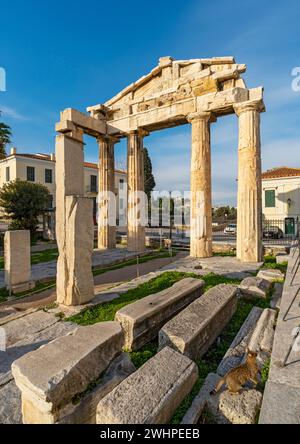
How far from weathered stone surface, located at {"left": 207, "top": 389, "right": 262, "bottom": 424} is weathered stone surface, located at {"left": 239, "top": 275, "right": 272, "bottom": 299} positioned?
136 inches

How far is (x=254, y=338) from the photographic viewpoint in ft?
12.0

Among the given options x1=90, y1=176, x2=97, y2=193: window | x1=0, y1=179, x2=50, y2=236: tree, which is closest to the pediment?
x1=0, y1=179, x2=50, y2=236: tree

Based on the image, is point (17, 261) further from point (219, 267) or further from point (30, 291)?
point (219, 267)

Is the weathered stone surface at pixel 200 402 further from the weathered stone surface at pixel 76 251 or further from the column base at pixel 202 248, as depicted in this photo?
the column base at pixel 202 248

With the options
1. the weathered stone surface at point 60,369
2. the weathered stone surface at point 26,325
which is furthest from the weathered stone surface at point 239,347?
the weathered stone surface at point 26,325

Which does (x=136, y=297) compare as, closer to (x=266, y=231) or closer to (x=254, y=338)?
(x=254, y=338)

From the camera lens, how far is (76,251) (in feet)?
17.8

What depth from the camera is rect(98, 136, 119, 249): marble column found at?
48.5ft

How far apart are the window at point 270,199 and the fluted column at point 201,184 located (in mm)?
14930

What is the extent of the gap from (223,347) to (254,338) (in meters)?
0.49

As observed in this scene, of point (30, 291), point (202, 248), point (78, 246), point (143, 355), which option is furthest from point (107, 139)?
point (143, 355)

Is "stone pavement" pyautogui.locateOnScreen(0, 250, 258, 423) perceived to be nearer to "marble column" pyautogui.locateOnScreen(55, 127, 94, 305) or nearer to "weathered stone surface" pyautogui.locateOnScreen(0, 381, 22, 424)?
"weathered stone surface" pyautogui.locateOnScreen(0, 381, 22, 424)

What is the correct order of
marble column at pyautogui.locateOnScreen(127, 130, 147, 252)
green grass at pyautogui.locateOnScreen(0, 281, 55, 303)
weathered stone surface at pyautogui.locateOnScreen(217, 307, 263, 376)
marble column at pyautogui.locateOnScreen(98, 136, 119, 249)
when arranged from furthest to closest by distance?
1. marble column at pyautogui.locateOnScreen(98, 136, 119, 249)
2. marble column at pyautogui.locateOnScreen(127, 130, 147, 252)
3. green grass at pyautogui.locateOnScreen(0, 281, 55, 303)
4. weathered stone surface at pyautogui.locateOnScreen(217, 307, 263, 376)
